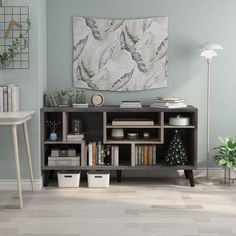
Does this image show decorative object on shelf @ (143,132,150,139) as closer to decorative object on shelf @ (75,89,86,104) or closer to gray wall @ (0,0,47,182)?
decorative object on shelf @ (75,89,86,104)

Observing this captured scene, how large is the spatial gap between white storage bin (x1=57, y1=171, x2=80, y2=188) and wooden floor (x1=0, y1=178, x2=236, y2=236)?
104 mm

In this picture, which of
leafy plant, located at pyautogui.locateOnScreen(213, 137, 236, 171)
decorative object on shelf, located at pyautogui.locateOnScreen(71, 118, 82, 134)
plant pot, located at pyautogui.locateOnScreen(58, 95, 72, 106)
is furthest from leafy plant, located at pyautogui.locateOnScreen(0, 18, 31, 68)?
leafy plant, located at pyautogui.locateOnScreen(213, 137, 236, 171)

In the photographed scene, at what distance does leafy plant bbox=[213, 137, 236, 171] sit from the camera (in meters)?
4.74

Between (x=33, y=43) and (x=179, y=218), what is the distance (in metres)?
2.02

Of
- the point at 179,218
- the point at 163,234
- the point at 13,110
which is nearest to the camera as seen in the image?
the point at 163,234

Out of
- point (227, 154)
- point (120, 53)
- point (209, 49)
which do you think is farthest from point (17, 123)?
point (227, 154)

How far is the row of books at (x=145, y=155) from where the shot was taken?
478 centimetres

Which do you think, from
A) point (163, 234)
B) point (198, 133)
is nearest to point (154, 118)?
point (198, 133)

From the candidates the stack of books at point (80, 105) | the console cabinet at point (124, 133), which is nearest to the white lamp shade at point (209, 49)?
the console cabinet at point (124, 133)

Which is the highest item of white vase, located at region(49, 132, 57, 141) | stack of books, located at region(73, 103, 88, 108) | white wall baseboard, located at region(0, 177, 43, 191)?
stack of books, located at region(73, 103, 88, 108)

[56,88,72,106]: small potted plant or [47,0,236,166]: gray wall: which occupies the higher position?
[47,0,236,166]: gray wall

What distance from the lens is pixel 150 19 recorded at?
4.99 metres

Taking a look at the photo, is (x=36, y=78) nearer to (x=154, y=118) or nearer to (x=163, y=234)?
(x=154, y=118)

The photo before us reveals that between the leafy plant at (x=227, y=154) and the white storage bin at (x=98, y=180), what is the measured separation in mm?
1057
